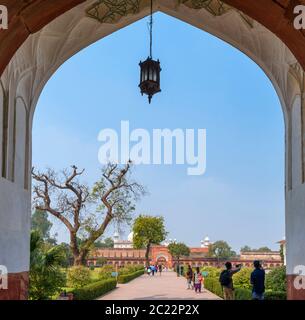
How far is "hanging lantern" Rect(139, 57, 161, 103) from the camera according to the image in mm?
7219

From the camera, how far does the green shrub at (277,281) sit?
12.7 metres

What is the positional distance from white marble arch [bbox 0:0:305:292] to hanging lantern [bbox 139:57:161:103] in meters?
2.16

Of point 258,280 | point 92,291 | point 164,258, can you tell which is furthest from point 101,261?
point 258,280

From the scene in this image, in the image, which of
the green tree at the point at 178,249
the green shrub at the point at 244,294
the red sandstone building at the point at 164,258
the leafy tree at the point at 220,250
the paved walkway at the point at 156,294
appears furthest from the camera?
the leafy tree at the point at 220,250

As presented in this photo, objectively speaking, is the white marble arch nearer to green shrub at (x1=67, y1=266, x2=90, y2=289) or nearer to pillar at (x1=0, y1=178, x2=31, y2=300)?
pillar at (x1=0, y1=178, x2=31, y2=300)

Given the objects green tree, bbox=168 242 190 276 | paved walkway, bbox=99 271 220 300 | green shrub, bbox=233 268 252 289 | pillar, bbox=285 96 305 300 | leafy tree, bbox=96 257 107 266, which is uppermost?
pillar, bbox=285 96 305 300

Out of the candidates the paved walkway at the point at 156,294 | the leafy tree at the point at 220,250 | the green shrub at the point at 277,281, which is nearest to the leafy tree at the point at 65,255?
the paved walkway at the point at 156,294

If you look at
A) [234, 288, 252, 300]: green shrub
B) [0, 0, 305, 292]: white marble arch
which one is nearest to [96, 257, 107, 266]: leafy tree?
[234, 288, 252, 300]: green shrub

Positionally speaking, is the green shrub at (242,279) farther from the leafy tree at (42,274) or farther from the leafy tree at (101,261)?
the leafy tree at (101,261)

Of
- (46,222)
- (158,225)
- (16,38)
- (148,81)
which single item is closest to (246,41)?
(148,81)

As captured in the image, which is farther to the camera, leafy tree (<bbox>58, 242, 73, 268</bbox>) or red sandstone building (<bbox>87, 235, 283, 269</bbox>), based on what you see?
red sandstone building (<bbox>87, 235, 283, 269</bbox>)

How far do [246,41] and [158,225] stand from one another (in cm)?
4028

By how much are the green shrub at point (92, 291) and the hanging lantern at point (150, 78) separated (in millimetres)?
7804
